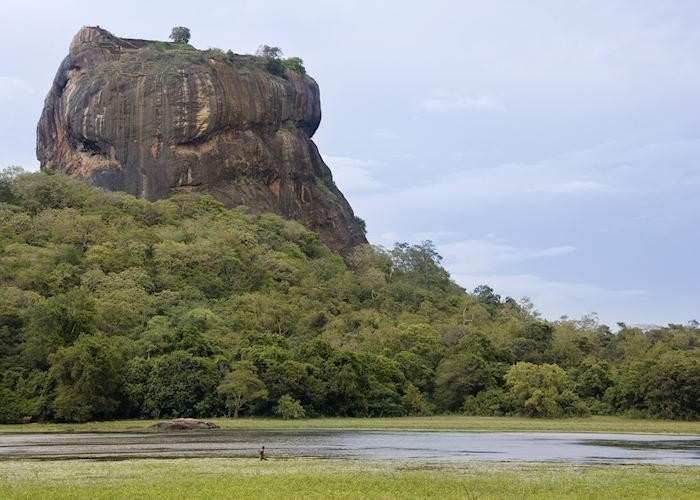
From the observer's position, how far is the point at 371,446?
47156mm

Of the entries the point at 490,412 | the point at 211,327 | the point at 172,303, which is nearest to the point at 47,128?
the point at 172,303

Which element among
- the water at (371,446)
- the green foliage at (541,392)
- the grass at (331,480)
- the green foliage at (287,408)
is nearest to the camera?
the grass at (331,480)

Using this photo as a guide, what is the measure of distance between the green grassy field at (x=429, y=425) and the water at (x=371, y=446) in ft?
16.4

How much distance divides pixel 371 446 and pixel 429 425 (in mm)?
22929

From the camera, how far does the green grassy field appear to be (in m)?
65.1

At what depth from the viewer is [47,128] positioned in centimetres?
15138

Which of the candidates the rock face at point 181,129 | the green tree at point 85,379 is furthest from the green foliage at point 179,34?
the green tree at point 85,379

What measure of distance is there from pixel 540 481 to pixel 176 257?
83.4m

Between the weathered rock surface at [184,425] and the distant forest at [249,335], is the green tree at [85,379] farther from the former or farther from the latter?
the weathered rock surface at [184,425]

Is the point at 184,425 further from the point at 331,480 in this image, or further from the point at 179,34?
the point at 179,34

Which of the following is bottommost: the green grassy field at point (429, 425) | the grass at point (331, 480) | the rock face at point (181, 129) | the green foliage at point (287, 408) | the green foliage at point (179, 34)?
the grass at point (331, 480)

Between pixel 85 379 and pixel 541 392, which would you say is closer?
pixel 85 379

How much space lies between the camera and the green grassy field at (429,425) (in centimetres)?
6506

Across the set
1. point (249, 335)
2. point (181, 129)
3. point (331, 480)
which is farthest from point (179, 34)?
point (331, 480)
